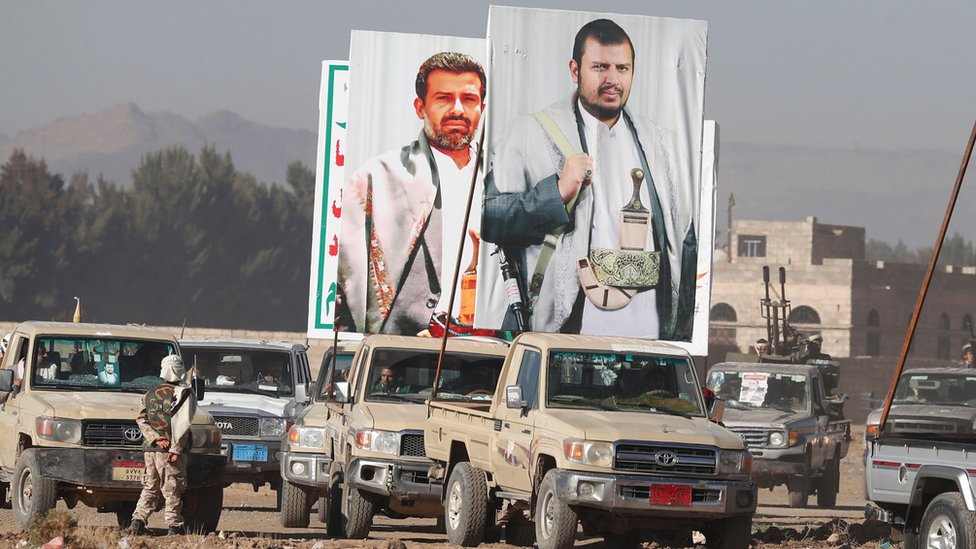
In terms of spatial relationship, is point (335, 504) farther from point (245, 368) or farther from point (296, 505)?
point (245, 368)

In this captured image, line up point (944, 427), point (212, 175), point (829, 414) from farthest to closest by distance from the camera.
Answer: point (212, 175), point (829, 414), point (944, 427)

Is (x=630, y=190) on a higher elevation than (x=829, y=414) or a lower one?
higher

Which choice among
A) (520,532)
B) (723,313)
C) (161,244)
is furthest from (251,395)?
(161,244)

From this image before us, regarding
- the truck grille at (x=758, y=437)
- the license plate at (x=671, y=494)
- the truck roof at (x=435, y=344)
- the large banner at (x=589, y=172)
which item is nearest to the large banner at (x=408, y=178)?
the large banner at (x=589, y=172)

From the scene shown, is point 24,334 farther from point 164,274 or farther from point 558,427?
point 164,274

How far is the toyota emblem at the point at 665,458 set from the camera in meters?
13.1

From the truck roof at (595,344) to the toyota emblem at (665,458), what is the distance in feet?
4.39

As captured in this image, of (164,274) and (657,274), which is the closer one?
(657,274)

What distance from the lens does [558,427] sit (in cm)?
1334

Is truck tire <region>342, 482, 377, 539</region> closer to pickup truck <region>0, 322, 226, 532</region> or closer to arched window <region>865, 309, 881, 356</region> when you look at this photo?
pickup truck <region>0, 322, 226, 532</region>

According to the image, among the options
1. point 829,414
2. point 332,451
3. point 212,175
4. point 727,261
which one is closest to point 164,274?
point 212,175

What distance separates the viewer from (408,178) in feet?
66.9

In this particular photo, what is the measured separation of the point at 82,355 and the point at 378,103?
17.3 ft

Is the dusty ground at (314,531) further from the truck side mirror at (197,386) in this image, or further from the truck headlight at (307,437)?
the truck side mirror at (197,386)
